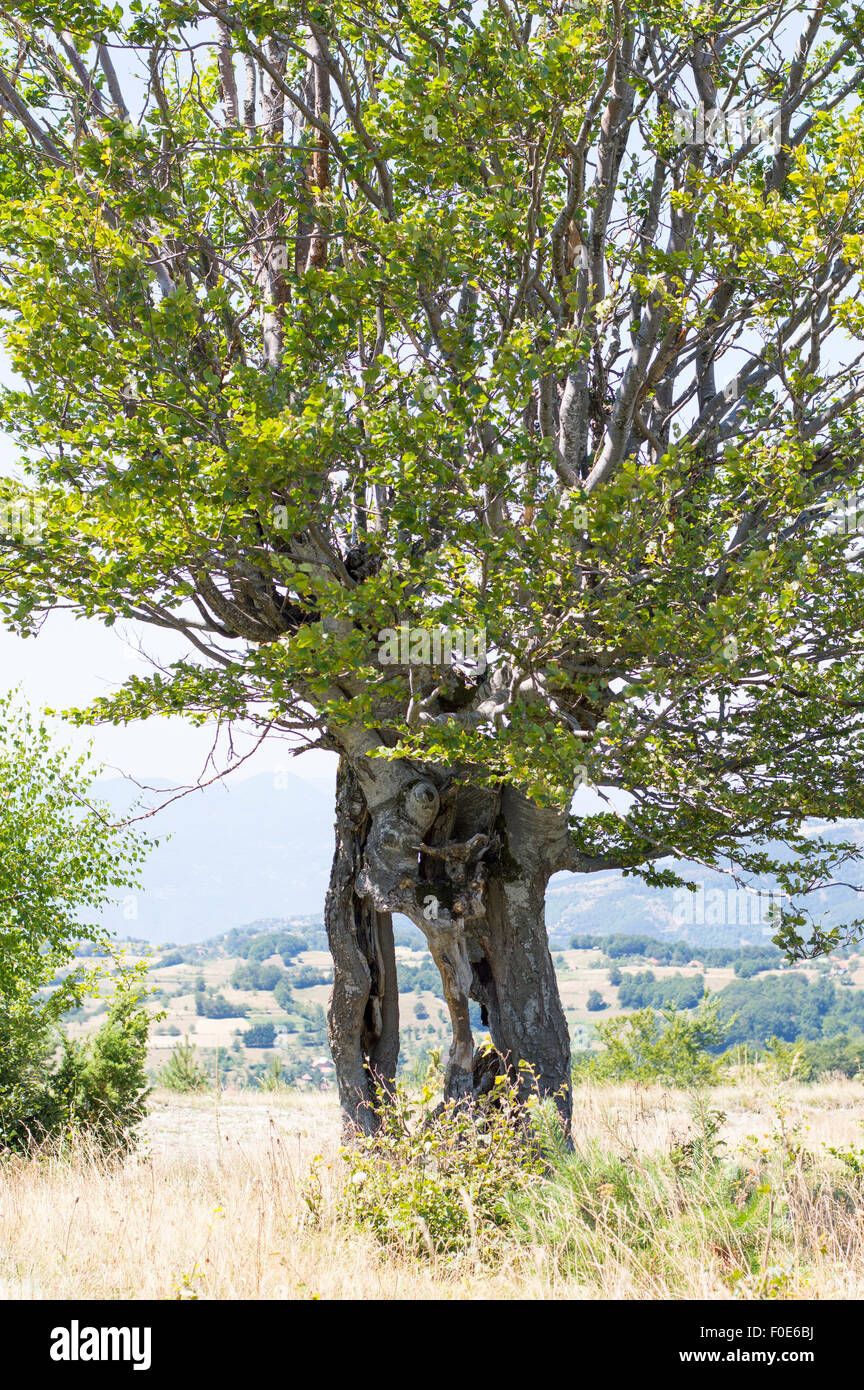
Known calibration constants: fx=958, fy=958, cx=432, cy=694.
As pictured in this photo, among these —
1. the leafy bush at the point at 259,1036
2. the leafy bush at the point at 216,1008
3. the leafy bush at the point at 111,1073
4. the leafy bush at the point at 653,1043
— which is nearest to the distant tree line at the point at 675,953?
the leafy bush at the point at 216,1008

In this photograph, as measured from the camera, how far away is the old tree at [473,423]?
691cm

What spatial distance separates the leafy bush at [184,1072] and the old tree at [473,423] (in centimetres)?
1027

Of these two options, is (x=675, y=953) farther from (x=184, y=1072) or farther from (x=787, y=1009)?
→ (x=184, y=1072)

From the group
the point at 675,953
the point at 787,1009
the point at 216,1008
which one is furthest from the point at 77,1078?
the point at 675,953

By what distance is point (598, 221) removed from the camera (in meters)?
8.39

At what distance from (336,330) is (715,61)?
4294mm

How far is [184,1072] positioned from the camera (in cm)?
2034

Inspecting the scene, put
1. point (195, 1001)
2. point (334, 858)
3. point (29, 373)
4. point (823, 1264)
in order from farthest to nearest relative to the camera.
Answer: point (195, 1001) → point (334, 858) → point (29, 373) → point (823, 1264)

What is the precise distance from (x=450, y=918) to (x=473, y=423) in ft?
16.2

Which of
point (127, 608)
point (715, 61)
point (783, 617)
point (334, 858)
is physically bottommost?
point (334, 858)

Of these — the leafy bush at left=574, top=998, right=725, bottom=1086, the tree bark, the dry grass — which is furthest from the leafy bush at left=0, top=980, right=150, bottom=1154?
the leafy bush at left=574, top=998, right=725, bottom=1086

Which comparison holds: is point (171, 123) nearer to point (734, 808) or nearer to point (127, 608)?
point (127, 608)

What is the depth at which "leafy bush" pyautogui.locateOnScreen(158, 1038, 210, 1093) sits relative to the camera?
774 inches
